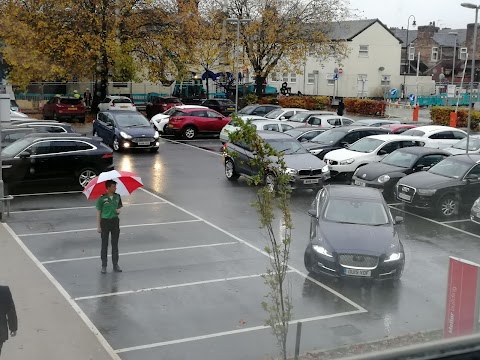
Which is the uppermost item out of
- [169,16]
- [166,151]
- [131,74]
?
[169,16]

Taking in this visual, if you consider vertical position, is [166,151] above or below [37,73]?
below

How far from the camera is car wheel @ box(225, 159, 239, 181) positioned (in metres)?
20.9

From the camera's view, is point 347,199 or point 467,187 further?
point 467,187

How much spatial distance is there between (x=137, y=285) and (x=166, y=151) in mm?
17282

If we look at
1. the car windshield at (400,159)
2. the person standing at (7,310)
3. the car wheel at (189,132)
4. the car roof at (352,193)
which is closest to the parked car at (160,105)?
the car wheel at (189,132)

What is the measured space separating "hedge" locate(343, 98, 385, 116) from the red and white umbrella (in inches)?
1396

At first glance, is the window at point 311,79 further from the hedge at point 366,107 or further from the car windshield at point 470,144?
the car windshield at point 470,144

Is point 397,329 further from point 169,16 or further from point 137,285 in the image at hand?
point 169,16

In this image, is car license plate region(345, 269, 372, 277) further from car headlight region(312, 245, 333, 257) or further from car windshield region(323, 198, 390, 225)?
car windshield region(323, 198, 390, 225)

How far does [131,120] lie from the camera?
2759 centimetres

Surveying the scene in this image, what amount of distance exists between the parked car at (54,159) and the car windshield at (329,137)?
826cm

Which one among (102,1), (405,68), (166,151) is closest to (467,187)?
(166,151)

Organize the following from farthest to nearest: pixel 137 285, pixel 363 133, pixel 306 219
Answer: pixel 363 133, pixel 306 219, pixel 137 285

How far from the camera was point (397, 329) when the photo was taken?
28.9 ft
